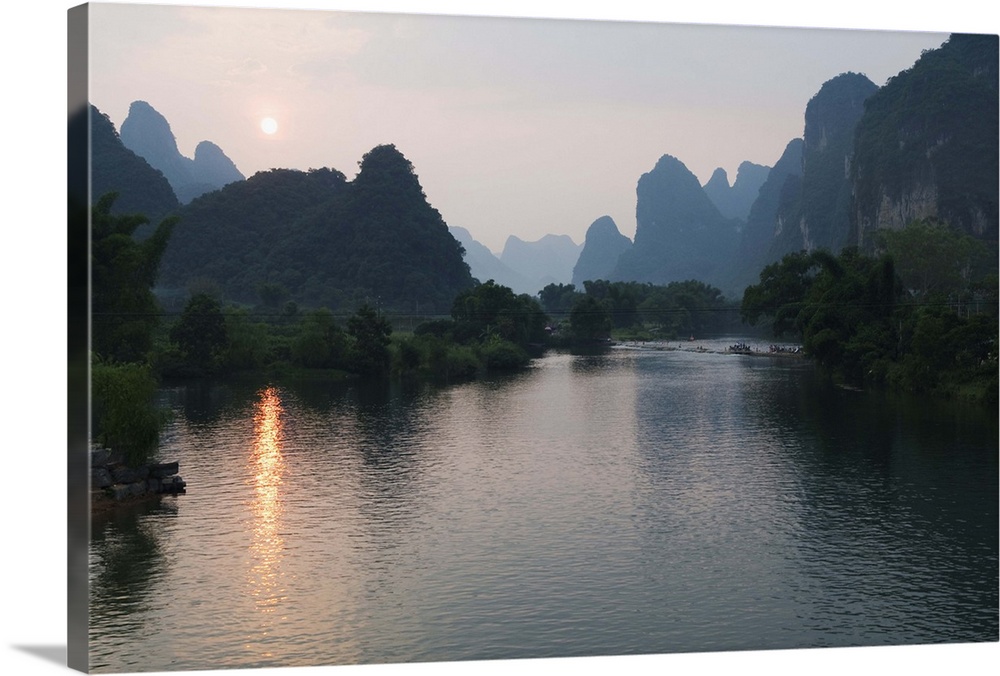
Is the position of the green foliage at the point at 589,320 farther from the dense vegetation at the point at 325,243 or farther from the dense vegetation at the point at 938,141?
the dense vegetation at the point at 938,141

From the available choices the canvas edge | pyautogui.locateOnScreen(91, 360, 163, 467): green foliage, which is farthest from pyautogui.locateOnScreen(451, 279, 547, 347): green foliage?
the canvas edge

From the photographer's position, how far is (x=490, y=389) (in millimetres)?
39594

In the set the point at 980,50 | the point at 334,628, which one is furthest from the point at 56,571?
the point at 980,50

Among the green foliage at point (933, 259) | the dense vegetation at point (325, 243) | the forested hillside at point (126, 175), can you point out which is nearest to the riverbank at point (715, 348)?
the green foliage at point (933, 259)

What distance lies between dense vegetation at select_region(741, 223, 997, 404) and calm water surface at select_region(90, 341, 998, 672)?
6.02ft

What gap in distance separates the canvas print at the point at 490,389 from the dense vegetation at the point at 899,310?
16 centimetres

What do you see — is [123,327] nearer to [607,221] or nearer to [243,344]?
[243,344]

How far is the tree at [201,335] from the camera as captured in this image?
41969 mm

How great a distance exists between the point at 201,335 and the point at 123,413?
2391cm

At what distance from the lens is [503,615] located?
1353 centimetres

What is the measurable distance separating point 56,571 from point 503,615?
6234mm

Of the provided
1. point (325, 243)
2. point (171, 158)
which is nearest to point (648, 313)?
point (325, 243)

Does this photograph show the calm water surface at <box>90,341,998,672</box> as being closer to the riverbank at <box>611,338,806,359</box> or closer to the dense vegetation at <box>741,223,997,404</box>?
the dense vegetation at <box>741,223,997,404</box>

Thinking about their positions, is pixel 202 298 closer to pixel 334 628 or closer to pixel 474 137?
pixel 474 137
